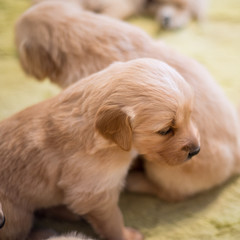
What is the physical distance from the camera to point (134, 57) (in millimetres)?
2736

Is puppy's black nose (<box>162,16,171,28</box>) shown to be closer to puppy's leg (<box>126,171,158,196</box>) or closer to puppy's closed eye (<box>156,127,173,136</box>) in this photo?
puppy's leg (<box>126,171,158,196</box>)

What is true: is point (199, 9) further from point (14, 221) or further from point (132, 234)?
point (14, 221)

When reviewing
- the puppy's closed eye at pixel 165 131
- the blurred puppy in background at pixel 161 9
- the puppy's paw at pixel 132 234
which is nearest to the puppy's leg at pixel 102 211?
the puppy's paw at pixel 132 234

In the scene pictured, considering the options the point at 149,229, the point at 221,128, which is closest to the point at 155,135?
the point at 221,128

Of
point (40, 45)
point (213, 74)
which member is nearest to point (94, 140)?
point (40, 45)

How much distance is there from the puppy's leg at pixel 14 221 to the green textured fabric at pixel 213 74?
319mm

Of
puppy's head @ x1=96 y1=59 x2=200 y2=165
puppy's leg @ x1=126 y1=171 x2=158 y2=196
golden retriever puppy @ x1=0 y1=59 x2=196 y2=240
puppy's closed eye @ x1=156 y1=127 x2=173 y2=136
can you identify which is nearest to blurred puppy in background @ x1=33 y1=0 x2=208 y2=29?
puppy's leg @ x1=126 y1=171 x2=158 y2=196

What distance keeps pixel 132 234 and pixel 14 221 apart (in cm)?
80

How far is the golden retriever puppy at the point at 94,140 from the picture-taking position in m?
2.02

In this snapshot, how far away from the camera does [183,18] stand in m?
4.71

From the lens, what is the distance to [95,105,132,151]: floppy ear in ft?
6.61

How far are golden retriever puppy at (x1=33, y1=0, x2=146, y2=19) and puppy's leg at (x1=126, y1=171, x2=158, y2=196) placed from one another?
210cm

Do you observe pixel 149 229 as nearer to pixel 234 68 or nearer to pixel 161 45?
pixel 161 45

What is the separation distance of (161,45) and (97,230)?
1.42 meters
